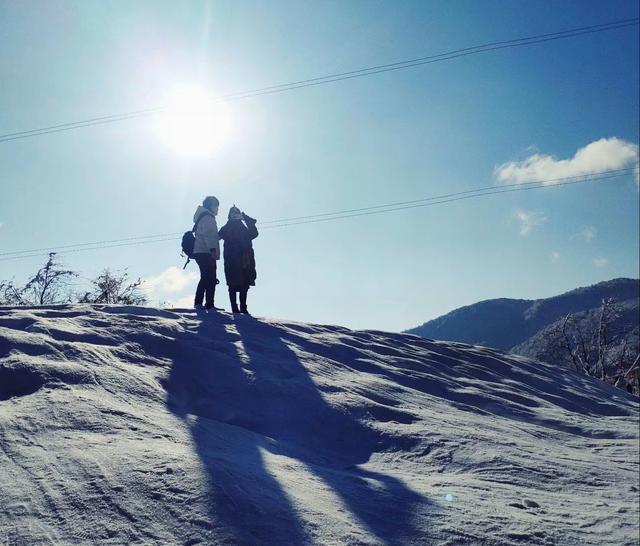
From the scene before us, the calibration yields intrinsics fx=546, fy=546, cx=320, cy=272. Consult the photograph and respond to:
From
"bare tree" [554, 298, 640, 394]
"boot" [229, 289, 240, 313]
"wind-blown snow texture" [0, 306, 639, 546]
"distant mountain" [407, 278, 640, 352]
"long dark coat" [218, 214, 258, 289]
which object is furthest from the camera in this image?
"distant mountain" [407, 278, 640, 352]

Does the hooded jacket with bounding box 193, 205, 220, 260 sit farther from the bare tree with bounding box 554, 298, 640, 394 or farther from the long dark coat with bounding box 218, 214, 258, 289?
the bare tree with bounding box 554, 298, 640, 394

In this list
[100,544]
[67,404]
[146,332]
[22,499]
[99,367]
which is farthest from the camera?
[146,332]

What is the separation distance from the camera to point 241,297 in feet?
28.9

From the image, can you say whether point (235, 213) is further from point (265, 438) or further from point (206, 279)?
point (265, 438)

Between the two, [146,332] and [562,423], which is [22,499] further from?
[562,423]

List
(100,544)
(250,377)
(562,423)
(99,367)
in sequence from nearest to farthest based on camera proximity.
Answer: (100,544) < (99,367) < (250,377) < (562,423)

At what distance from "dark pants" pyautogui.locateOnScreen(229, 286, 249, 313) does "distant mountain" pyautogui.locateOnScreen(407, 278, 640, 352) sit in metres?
88.8

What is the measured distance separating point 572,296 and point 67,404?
10868 centimetres

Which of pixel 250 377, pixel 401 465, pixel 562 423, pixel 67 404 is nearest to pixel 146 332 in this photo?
pixel 250 377

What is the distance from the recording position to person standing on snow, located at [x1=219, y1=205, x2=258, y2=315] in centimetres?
860

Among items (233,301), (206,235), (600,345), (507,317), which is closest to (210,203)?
(206,235)

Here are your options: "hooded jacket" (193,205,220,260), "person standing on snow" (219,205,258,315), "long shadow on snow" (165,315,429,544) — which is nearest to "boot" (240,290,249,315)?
"person standing on snow" (219,205,258,315)

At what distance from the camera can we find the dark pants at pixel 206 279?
26.7 ft

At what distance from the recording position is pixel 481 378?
7.52 m
